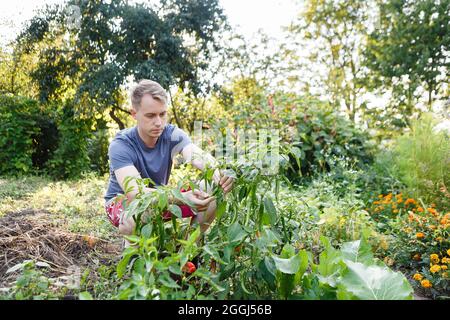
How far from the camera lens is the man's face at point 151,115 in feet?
7.30

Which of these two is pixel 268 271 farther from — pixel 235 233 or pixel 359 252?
pixel 359 252

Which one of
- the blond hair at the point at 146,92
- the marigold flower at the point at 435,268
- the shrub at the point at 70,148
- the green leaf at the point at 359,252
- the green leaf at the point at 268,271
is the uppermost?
the shrub at the point at 70,148

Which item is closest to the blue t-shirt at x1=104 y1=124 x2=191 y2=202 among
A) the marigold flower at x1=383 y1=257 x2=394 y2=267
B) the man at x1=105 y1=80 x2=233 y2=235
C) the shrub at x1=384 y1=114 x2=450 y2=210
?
the man at x1=105 y1=80 x2=233 y2=235

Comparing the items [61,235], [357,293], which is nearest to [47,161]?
[61,235]

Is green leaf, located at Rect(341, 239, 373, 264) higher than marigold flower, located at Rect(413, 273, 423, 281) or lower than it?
higher

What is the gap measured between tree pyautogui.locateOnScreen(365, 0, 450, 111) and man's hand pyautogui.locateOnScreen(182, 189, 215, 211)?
35.2 feet

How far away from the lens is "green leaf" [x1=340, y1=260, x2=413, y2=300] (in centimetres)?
143

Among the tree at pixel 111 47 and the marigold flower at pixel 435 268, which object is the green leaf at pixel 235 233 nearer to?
the marigold flower at pixel 435 268

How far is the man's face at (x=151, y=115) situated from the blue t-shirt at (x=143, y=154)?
13 centimetres

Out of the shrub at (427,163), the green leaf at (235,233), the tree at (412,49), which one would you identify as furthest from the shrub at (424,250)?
the tree at (412,49)

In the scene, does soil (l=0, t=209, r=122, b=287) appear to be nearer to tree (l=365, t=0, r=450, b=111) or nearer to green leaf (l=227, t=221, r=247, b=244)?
green leaf (l=227, t=221, r=247, b=244)

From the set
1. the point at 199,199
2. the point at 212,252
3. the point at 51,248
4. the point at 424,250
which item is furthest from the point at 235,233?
the point at 424,250

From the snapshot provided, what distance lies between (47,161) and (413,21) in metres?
10.0

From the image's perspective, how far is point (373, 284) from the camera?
4.85 ft
